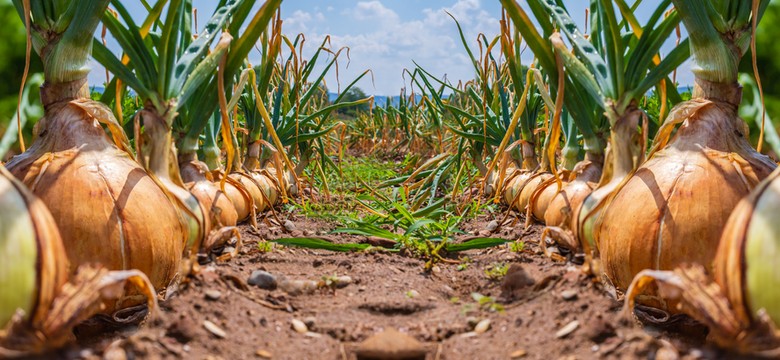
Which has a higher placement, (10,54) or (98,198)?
(10,54)

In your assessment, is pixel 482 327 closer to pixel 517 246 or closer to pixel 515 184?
pixel 517 246

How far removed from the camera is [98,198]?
3.82 ft

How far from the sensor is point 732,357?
767 mm

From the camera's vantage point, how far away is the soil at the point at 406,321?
100 cm

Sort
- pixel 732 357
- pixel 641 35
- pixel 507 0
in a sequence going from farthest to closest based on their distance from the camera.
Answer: pixel 507 0 → pixel 641 35 → pixel 732 357

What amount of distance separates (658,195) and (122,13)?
1350mm

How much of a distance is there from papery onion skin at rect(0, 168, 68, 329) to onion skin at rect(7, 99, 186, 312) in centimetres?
20

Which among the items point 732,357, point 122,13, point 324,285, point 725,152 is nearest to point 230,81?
point 122,13

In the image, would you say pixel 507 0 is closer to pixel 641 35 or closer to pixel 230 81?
pixel 641 35

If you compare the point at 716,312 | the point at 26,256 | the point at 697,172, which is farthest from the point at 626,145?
the point at 26,256

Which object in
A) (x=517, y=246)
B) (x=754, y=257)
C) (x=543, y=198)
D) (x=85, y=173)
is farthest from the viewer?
(x=543, y=198)

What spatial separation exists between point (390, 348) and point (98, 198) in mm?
616

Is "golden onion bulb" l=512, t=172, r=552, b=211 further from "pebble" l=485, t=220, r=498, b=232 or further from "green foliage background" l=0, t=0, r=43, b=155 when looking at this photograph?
"green foliage background" l=0, t=0, r=43, b=155

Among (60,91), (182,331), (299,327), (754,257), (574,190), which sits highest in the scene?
(60,91)
